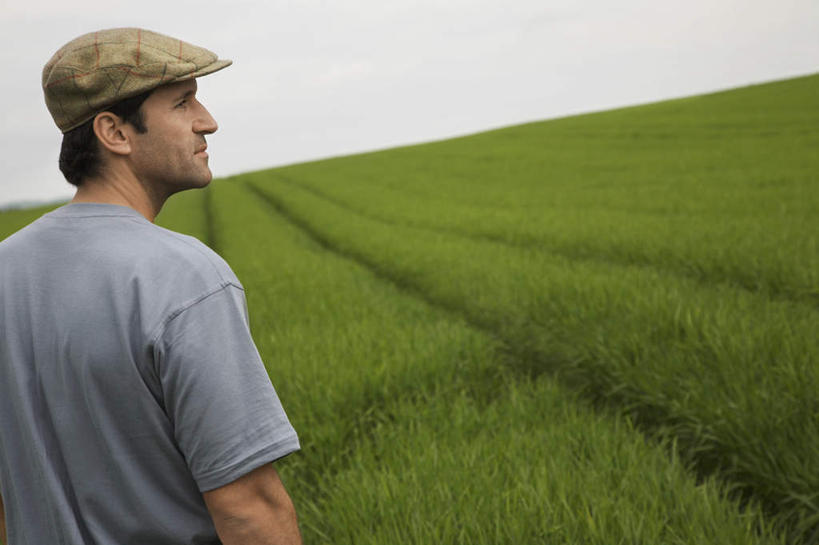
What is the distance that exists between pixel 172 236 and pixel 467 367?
3.46 m

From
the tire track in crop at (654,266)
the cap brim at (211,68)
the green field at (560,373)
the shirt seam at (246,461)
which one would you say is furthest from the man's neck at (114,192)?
the tire track in crop at (654,266)

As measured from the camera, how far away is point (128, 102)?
1.09m

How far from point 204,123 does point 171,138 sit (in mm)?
78

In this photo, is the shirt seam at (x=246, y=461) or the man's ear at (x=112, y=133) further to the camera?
the man's ear at (x=112, y=133)

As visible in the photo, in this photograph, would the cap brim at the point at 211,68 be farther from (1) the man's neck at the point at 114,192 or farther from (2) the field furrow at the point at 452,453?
(2) the field furrow at the point at 452,453

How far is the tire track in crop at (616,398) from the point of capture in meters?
2.87

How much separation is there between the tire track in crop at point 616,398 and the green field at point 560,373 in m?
0.02

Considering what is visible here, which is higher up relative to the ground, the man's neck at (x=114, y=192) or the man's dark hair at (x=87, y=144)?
the man's dark hair at (x=87, y=144)

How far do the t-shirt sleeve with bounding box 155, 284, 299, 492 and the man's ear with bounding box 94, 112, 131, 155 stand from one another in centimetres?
36

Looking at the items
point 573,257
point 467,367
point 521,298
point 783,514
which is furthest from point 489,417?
point 573,257

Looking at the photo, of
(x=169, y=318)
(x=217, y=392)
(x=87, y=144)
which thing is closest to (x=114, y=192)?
(x=87, y=144)

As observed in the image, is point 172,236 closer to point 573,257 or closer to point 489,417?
point 489,417

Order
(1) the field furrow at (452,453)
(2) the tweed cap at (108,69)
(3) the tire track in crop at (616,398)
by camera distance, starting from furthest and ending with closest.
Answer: (3) the tire track in crop at (616,398), (1) the field furrow at (452,453), (2) the tweed cap at (108,69)

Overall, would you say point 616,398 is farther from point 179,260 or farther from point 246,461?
point 179,260
